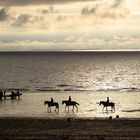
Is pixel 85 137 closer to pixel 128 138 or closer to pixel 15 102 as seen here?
pixel 128 138


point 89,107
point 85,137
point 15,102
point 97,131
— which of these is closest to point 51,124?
point 97,131

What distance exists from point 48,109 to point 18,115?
17.8 ft

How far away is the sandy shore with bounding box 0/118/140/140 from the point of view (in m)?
26.8

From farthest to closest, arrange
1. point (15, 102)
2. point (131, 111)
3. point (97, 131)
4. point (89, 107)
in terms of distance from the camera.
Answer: point (15, 102), point (89, 107), point (131, 111), point (97, 131)

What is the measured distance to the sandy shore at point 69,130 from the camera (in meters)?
26.8

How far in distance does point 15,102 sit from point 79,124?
2117 cm

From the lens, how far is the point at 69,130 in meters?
29.9

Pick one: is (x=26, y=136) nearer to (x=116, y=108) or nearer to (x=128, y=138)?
(x=128, y=138)

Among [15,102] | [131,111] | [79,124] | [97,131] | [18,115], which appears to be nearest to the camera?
[97,131]

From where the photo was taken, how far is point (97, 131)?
2939 cm

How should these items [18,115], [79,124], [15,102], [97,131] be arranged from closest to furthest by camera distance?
[97,131]
[79,124]
[18,115]
[15,102]

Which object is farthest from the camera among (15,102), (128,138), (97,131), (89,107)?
(15,102)

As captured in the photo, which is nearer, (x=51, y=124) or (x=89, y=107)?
(x=51, y=124)

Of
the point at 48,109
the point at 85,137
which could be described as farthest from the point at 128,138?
the point at 48,109
